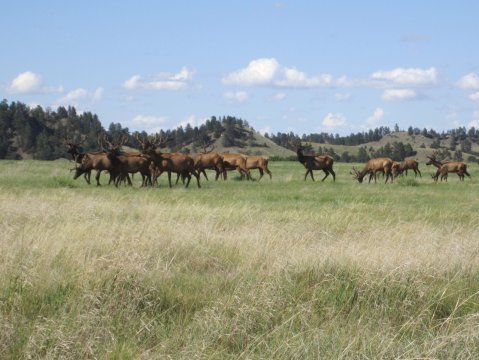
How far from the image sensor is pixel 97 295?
5898 mm

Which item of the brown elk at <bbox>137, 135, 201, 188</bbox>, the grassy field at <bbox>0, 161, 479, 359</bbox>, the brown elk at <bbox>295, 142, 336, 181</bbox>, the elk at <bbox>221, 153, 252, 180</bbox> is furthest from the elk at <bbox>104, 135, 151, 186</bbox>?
the grassy field at <bbox>0, 161, 479, 359</bbox>

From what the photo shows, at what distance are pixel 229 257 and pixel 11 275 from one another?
9.44 feet

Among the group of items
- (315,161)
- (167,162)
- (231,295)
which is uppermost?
(167,162)

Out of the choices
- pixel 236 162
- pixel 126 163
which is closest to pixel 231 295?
pixel 126 163

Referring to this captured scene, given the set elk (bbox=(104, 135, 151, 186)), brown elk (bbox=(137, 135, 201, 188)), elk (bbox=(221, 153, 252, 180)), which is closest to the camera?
elk (bbox=(104, 135, 151, 186))

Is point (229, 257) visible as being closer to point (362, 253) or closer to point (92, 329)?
point (362, 253)

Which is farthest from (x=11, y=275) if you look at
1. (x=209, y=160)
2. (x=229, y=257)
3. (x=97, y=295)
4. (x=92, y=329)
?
(x=209, y=160)

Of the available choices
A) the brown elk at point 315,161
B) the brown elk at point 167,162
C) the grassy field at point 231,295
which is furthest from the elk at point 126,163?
the grassy field at point 231,295

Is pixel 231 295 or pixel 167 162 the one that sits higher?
pixel 167 162

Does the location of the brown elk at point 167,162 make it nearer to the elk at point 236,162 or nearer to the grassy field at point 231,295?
the elk at point 236,162

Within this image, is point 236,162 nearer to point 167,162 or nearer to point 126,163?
point 167,162

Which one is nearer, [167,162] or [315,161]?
[167,162]

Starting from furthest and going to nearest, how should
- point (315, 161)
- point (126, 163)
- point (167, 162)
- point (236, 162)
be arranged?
1. point (315, 161)
2. point (236, 162)
3. point (167, 162)
4. point (126, 163)

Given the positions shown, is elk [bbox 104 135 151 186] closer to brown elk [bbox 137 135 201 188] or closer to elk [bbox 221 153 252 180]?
brown elk [bbox 137 135 201 188]
